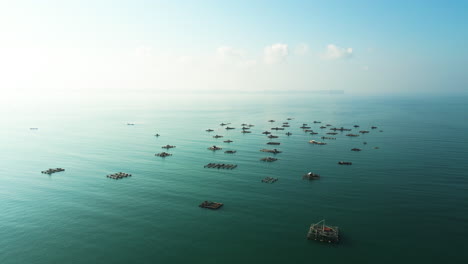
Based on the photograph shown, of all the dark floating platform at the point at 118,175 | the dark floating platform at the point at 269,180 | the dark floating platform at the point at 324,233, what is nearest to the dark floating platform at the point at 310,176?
the dark floating platform at the point at 269,180

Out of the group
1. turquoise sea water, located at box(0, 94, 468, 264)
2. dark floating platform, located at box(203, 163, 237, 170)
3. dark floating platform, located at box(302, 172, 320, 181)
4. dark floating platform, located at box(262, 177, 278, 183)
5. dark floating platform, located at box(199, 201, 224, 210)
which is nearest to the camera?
turquoise sea water, located at box(0, 94, 468, 264)

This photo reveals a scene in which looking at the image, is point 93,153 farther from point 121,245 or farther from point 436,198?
point 436,198

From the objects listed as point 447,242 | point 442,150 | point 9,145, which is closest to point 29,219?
point 447,242

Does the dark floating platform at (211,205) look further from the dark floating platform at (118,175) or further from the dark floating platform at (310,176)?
the dark floating platform at (118,175)

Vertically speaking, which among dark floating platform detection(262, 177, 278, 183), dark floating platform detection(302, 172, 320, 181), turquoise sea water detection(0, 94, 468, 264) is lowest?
turquoise sea water detection(0, 94, 468, 264)

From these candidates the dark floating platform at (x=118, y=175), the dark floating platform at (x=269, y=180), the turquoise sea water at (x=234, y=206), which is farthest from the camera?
the dark floating platform at (x=118, y=175)

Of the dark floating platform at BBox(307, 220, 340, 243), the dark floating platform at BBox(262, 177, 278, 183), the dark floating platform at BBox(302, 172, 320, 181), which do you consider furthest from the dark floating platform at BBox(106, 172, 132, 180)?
the dark floating platform at BBox(307, 220, 340, 243)

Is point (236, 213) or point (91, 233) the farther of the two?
point (236, 213)

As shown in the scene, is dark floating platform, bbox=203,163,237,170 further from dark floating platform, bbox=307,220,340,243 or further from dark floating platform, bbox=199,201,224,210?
dark floating platform, bbox=307,220,340,243

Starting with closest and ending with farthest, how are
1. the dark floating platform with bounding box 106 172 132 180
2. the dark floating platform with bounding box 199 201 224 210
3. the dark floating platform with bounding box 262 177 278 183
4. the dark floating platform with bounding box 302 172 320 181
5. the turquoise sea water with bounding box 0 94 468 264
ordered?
1. the turquoise sea water with bounding box 0 94 468 264
2. the dark floating platform with bounding box 199 201 224 210
3. the dark floating platform with bounding box 262 177 278 183
4. the dark floating platform with bounding box 302 172 320 181
5. the dark floating platform with bounding box 106 172 132 180
